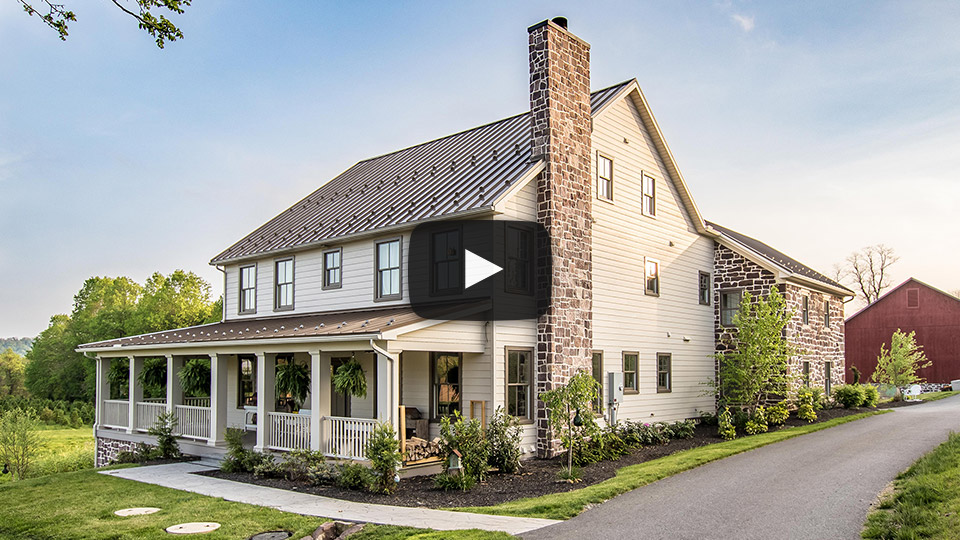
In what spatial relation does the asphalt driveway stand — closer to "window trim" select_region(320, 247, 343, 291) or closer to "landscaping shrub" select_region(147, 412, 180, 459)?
"window trim" select_region(320, 247, 343, 291)

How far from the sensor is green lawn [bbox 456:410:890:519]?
Result: 10353 millimetres

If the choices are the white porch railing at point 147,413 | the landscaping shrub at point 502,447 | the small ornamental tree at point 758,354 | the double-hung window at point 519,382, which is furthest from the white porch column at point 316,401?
the small ornamental tree at point 758,354

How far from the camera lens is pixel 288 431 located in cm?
1520

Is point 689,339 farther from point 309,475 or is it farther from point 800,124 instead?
point 309,475

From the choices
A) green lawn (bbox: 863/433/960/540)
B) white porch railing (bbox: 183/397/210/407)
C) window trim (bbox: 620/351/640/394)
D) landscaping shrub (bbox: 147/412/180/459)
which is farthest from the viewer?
white porch railing (bbox: 183/397/210/407)

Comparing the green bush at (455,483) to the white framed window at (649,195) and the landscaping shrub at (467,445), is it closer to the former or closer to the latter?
the landscaping shrub at (467,445)

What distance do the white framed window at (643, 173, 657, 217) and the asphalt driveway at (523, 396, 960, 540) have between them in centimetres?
734

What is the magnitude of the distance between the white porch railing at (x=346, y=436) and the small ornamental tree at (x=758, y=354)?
39.7 ft

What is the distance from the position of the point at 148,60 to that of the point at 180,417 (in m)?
10.4

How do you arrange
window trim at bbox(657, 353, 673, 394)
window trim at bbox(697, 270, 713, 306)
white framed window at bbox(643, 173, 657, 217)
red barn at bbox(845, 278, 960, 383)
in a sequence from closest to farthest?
white framed window at bbox(643, 173, 657, 217) → window trim at bbox(657, 353, 673, 394) → window trim at bbox(697, 270, 713, 306) → red barn at bbox(845, 278, 960, 383)

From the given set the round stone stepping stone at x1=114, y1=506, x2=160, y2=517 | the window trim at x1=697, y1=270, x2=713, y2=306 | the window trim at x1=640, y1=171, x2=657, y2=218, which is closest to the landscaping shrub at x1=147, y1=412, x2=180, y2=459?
the round stone stepping stone at x1=114, y1=506, x2=160, y2=517

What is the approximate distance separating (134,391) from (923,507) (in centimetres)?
1925

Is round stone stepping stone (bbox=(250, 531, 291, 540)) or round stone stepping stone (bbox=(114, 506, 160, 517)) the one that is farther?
round stone stepping stone (bbox=(114, 506, 160, 517))
